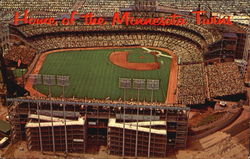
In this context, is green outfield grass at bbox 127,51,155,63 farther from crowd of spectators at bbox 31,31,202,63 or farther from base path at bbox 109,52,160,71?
crowd of spectators at bbox 31,31,202,63

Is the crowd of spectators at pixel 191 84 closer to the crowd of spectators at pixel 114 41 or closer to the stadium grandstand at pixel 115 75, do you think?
the stadium grandstand at pixel 115 75

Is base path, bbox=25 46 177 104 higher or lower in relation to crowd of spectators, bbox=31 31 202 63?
lower

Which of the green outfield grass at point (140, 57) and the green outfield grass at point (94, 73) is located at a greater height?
the green outfield grass at point (140, 57)

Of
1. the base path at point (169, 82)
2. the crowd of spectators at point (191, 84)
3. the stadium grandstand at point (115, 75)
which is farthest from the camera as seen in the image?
the base path at point (169, 82)

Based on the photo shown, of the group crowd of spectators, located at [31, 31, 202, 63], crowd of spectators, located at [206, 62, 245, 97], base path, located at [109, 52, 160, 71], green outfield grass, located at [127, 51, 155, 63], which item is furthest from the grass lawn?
crowd of spectators, located at [206, 62, 245, 97]

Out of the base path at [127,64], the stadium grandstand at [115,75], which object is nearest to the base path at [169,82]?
the stadium grandstand at [115,75]

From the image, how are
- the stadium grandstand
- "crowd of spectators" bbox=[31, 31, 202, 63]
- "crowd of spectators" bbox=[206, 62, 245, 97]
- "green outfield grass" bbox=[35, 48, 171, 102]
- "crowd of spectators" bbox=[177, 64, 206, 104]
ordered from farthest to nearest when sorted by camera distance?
"crowd of spectators" bbox=[31, 31, 202, 63] → "green outfield grass" bbox=[35, 48, 171, 102] → "crowd of spectators" bbox=[206, 62, 245, 97] → "crowd of spectators" bbox=[177, 64, 206, 104] → the stadium grandstand

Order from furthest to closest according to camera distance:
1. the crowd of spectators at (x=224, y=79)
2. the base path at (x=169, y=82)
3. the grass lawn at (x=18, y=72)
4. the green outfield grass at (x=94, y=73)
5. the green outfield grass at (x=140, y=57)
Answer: the green outfield grass at (x=140, y=57)
the grass lawn at (x=18, y=72)
the green outfield grass at (x=94, y=73)
the base path at (x=169, y=82)
the crowd of spectators at (x=224, y=79)
